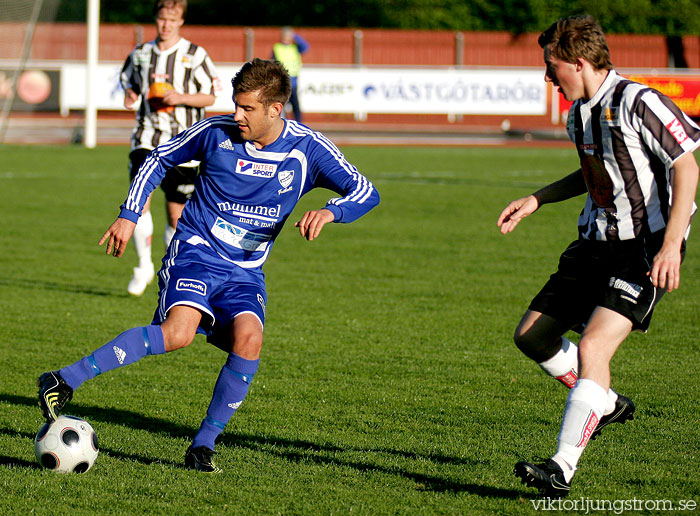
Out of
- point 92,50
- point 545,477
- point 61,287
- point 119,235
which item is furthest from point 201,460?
point 92,50

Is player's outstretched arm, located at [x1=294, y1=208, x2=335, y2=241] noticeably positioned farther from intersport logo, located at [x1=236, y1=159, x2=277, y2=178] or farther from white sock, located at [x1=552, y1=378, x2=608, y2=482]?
white sock, located at [x1=552, y1=378, x2=608, y2=482]

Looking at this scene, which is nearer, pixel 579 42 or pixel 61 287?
pixel 579 42

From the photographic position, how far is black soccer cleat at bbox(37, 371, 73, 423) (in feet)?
13.1

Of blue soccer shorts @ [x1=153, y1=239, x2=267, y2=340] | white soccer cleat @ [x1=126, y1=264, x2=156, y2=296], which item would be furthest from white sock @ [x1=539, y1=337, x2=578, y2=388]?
white soccer cleat @ [x1=126, y1=264, x2=156, y2=296]

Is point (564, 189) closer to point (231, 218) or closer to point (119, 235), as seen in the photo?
point (231, 218)

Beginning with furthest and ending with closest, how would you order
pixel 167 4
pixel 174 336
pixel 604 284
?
1. pixel 167 4
2. pixel 174 336
3. pixel 604 284

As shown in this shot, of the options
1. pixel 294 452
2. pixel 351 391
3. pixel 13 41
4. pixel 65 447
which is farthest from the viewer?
pixel 13 41

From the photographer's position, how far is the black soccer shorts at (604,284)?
388 centimetres

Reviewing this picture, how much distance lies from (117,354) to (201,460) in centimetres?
56

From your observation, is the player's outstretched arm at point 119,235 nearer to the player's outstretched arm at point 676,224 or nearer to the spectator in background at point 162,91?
the player's outstretched arm at point 676,224

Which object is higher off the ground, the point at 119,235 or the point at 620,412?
the point at 119,235

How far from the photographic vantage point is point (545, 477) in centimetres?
366

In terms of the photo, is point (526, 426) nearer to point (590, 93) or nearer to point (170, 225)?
point (590, 93)

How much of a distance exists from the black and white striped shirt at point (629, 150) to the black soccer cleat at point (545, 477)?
0.94m
